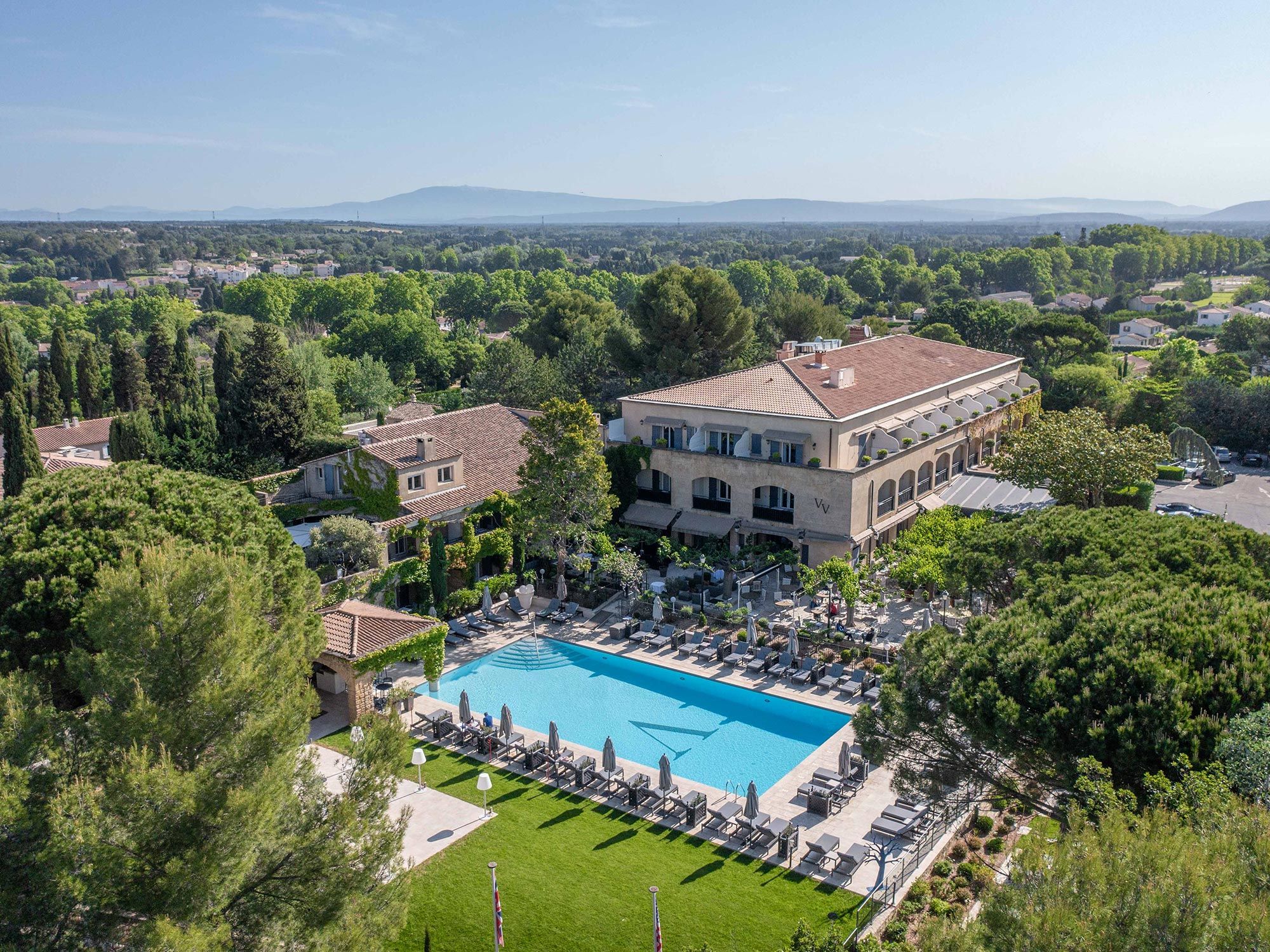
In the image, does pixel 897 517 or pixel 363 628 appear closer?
pixel 363 628

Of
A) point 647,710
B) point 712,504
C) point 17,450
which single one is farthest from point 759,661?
point 17,450

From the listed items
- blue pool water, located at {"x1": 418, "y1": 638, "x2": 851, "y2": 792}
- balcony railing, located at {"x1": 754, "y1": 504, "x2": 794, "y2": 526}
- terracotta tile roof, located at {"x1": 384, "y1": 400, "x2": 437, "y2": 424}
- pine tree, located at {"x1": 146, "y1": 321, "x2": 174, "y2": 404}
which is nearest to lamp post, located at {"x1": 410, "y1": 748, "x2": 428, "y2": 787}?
blue pool water, located at {"x1": 418, "y1": 638, "x2": 851, "y2": 792}

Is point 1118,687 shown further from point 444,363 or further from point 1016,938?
point 444,363

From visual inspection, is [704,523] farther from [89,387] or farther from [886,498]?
[89,387]

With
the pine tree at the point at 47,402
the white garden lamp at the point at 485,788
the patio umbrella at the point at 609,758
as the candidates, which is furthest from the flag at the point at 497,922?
the pine tree at the point at 47,402

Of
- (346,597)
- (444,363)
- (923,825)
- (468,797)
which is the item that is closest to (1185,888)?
(923,825)

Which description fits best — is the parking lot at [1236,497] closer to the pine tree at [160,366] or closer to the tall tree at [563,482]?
the tall tree at [563,482]
